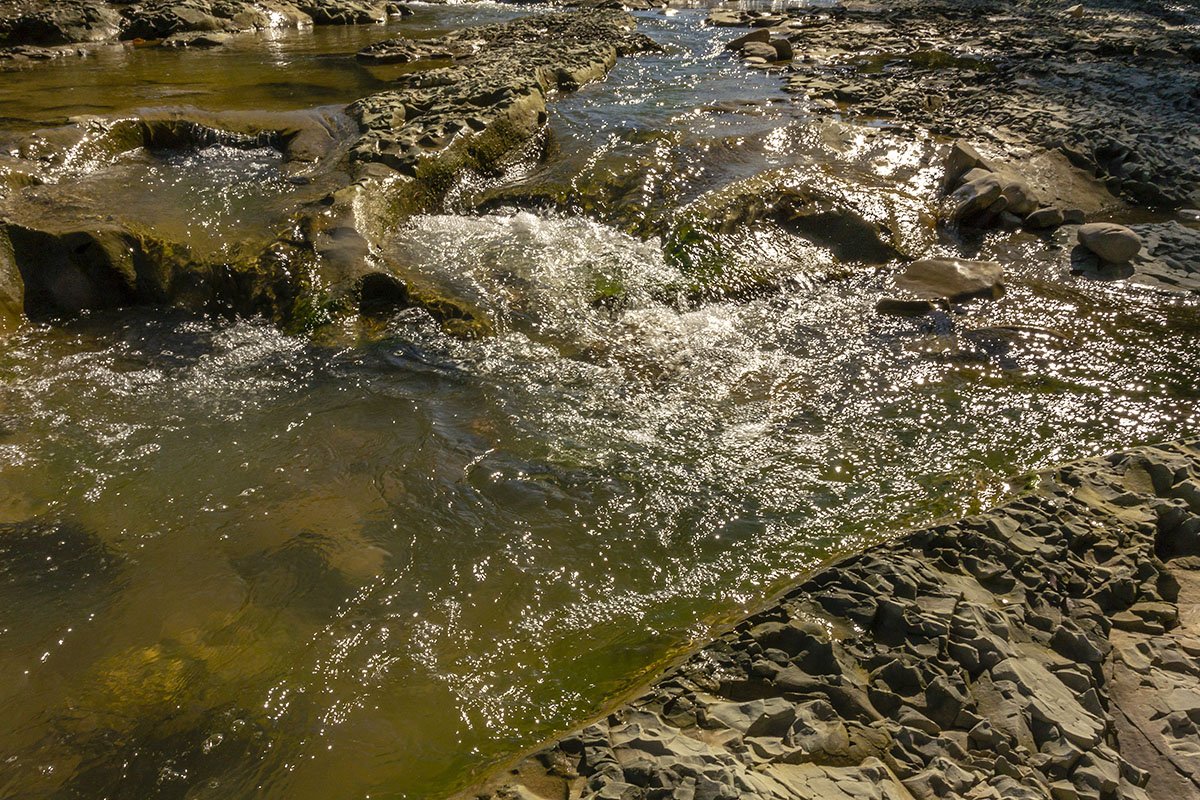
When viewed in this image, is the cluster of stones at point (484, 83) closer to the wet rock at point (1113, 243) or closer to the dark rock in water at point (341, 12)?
the dark rock in water at point (341, 12)

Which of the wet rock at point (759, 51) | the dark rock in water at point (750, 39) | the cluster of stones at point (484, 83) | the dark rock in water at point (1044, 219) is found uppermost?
the dark rock in water at point (750, 39)

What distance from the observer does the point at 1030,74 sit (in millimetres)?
11820

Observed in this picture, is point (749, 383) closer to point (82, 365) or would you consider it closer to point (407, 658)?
point (407, 658)

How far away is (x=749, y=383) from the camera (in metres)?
5.47

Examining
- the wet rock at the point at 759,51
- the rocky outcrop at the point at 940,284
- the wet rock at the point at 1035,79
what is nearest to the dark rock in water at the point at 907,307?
the rocky outcrop at the point at 940,284

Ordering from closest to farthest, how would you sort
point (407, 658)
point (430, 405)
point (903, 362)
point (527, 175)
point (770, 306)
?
1. point (407, 658)
2. point (430, 405)
3. point (903, 362)
4. point (770, 306)
5. point (527, 175)

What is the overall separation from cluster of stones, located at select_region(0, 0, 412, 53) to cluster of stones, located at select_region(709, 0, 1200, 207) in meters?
8.45

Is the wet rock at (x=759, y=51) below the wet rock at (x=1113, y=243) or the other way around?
the other way around

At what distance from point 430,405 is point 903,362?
3.21m

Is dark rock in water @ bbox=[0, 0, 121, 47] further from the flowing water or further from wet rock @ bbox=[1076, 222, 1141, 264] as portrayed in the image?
wet rock @ bbox=[1076, 222, 1141, 264]

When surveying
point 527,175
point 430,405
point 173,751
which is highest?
point 527,175

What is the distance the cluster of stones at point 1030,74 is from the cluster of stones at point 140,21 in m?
8.45

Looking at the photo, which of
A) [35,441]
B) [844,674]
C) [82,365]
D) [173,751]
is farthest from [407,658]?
[82,365]

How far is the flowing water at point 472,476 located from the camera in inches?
129
